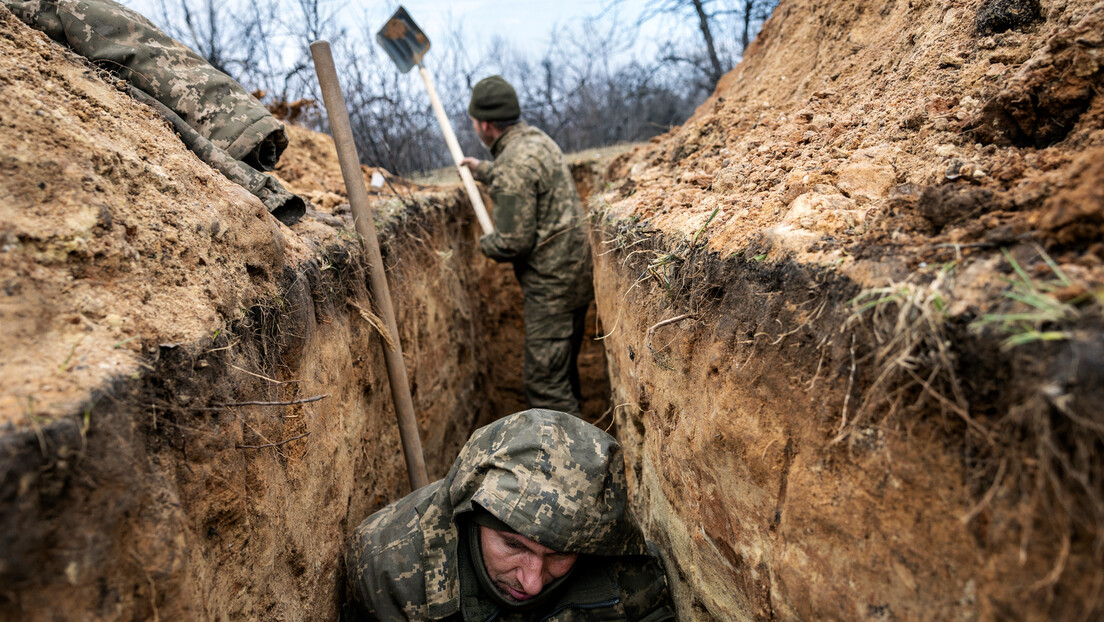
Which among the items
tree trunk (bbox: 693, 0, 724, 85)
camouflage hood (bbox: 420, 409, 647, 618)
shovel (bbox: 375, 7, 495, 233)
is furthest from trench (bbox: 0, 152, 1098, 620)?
tree trunk (bbox: 693, 0, 724, 85)

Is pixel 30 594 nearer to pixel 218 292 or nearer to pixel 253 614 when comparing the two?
pixel 253 614

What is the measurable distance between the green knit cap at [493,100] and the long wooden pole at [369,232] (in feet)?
5.29

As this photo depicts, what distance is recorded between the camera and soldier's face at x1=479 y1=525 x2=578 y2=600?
183cm

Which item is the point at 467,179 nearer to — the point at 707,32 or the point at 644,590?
the point at 644,590

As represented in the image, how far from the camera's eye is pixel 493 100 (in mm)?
4215

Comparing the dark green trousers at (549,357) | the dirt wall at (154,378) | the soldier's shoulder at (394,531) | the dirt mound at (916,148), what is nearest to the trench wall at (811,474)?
the dirt mound at (916,148)

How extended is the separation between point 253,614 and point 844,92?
2.85 m

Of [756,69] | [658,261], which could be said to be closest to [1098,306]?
[658,261]

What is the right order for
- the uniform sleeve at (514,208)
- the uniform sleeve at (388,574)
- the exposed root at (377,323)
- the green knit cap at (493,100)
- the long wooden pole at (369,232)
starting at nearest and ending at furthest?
1. the uniform sleeve at (388,574)
2. the long wooden pole at (369,232)
3. the exposed root at (377,323)
4. the uniform sleeve at (514,208)
5. the green knit cap at (493,100)

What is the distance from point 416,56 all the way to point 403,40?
0.16 metres

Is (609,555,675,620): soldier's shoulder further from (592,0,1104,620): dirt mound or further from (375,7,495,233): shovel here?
(375,7,495,233): shovel

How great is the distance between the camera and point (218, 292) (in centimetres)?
166

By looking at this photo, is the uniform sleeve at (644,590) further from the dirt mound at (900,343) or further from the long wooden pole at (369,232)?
the long wooden pole at (369,232)

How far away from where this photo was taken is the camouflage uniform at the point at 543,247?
13.3ft
